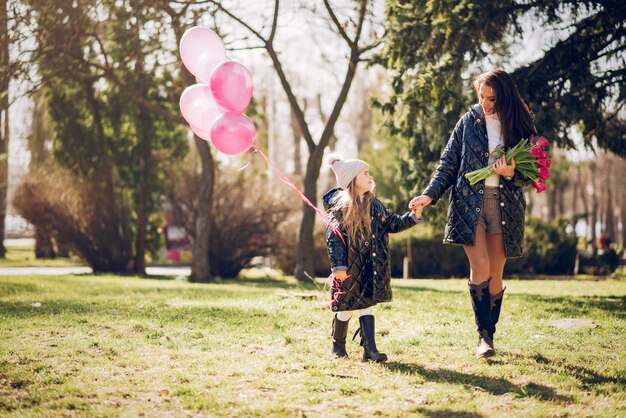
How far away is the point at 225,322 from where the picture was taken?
6.88 m

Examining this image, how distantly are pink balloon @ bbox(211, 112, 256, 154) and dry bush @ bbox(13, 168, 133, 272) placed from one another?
41.0ft

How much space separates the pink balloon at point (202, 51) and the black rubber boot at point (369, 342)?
2.78 m

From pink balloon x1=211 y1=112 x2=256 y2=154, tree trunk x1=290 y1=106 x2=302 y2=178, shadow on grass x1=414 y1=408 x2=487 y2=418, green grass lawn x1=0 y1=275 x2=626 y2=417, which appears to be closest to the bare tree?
green grass lawn x1=0 y1=275 x2=626 y2=417

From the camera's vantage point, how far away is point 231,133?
232 inches

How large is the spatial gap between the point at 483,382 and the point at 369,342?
0.99 metres

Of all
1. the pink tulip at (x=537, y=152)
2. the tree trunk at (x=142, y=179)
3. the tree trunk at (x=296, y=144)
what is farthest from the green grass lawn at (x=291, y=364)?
the tree trunk at (x=296, y=144)

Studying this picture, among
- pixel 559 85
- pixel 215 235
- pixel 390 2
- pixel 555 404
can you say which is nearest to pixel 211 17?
pixel 390 2

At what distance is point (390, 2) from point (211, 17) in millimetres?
4129

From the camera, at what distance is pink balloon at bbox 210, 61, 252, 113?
19.2ft

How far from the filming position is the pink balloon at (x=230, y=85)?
5.84 m

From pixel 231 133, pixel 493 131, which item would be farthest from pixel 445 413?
pixel 231 133

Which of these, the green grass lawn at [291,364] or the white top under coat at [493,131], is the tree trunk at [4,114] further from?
the white top under coat at [493,131]

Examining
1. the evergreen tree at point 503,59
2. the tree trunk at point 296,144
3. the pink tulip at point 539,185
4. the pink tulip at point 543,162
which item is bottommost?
the pink tulip at point 539,185

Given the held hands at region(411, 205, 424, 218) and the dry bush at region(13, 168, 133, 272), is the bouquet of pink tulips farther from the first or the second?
the dry bush at region(13, 168, 133, 272)
